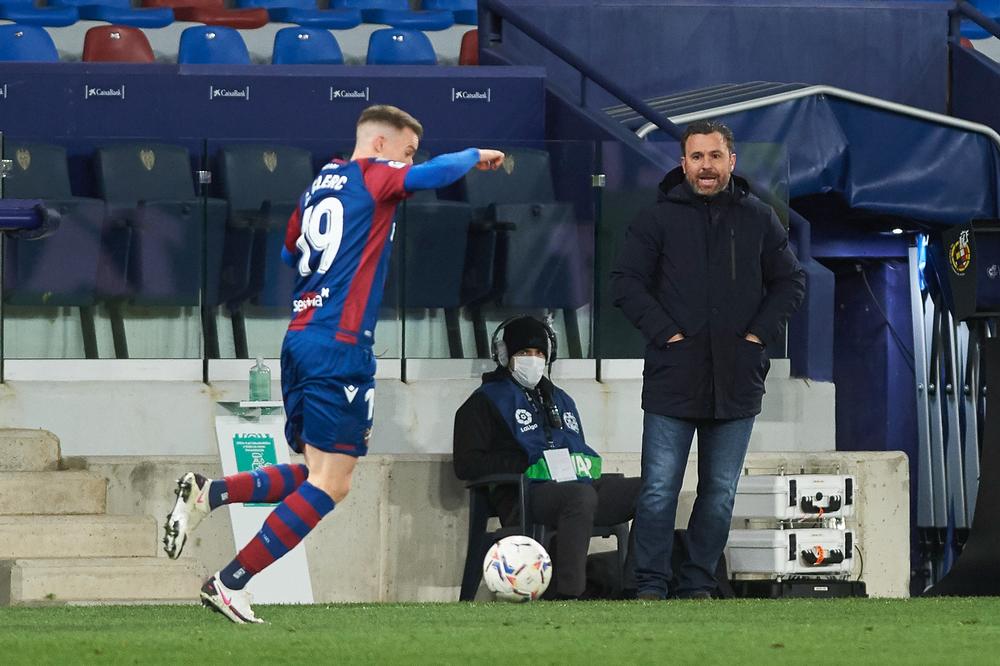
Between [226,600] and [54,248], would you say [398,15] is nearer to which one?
[54,248]

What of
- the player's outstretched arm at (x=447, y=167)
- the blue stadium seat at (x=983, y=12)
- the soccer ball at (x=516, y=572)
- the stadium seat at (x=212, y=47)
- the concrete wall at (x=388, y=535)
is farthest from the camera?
the blue stadium seat at (x=983, y=12)

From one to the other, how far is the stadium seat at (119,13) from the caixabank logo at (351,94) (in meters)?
2.04

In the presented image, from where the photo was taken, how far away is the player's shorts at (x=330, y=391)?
5844mm

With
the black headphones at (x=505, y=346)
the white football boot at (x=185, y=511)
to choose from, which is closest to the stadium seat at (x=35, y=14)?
the black headphones at (x=505, y=346)

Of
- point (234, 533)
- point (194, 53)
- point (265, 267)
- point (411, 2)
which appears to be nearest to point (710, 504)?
point (234, 533)

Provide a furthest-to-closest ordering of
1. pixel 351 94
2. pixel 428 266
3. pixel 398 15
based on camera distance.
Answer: pixel 398 15, pixel 351 94, pixel 428 266

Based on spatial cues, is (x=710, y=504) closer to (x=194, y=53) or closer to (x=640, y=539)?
(x=640, y=539)

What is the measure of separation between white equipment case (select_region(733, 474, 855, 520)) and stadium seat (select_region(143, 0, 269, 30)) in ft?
18.6

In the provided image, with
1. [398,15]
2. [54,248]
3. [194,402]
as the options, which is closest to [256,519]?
[194,402]

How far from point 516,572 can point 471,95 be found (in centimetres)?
450

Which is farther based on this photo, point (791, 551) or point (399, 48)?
point (399, 48)

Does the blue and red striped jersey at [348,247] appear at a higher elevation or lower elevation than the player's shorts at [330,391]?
higher

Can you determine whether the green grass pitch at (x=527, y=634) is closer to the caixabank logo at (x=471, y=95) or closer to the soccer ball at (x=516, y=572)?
the soccer ball at (x=516, y=572)

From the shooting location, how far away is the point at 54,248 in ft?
28.5
